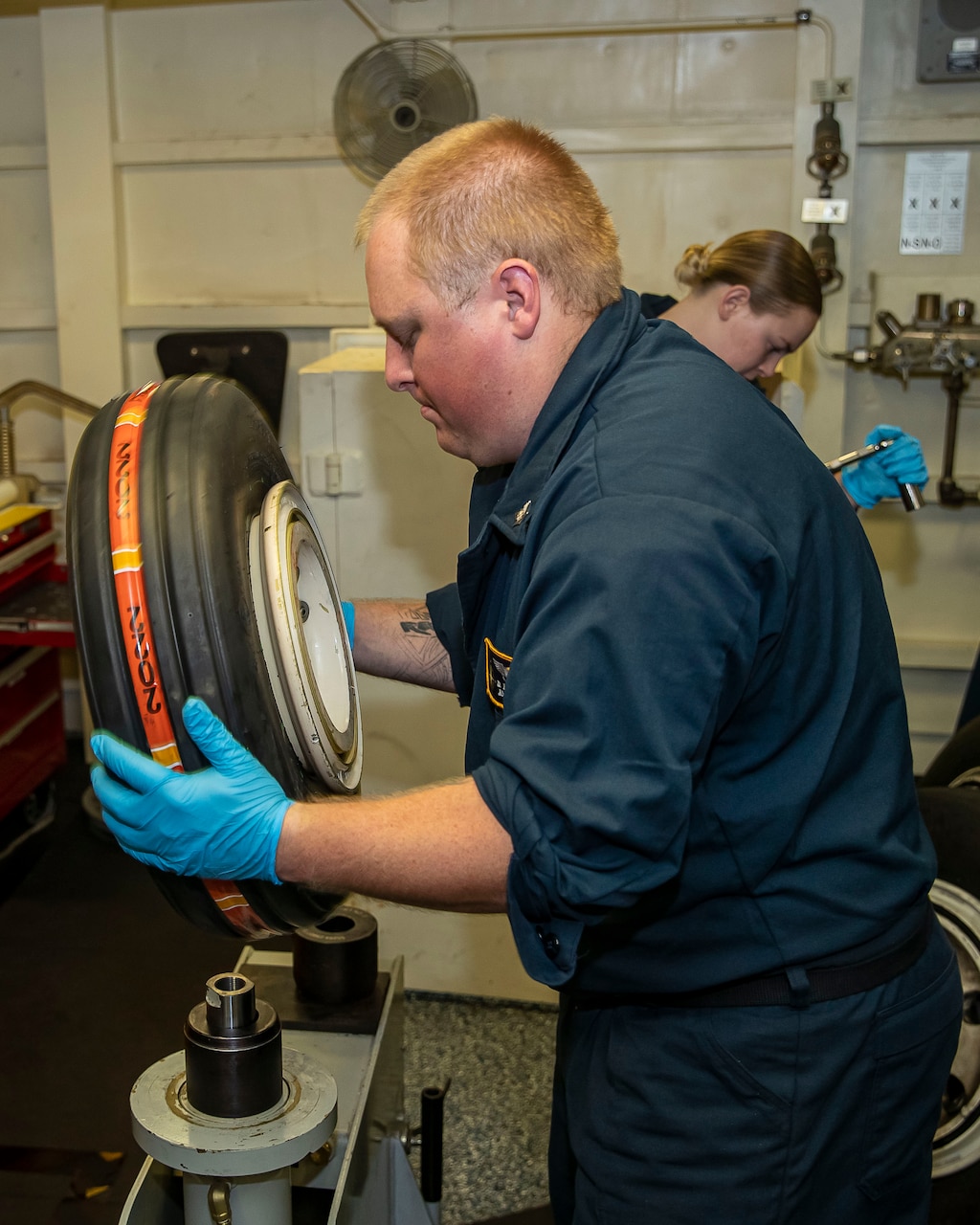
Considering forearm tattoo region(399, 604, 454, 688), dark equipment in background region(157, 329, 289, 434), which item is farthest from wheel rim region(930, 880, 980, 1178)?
dark equipment in background region(157, 329, 289, 434)

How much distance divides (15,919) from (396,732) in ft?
3.49

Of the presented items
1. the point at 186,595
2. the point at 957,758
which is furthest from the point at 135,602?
the point at 957,758

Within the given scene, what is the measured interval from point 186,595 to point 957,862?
139cm

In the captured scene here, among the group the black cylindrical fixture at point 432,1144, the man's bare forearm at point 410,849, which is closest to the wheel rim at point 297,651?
the man's bare forearm at point 410,849

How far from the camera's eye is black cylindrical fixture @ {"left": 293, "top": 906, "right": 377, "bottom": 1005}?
1.49 m

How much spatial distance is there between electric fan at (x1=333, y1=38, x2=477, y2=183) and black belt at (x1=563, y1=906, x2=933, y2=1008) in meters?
2.59

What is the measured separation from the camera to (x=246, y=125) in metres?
3.35

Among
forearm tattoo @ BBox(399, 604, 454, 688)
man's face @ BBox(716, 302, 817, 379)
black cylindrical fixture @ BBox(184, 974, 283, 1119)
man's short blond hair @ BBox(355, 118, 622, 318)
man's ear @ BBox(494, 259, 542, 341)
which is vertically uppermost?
man's short blond hair @ BBox(355, 118, 622, 318)

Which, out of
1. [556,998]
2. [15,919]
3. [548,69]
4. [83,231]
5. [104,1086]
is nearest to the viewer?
[104,1086]

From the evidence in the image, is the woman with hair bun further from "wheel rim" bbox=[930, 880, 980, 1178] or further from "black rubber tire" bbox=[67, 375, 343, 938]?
"black rubber tire" bbox=[67, 375, 343, 938]

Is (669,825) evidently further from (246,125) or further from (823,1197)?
(246,125)

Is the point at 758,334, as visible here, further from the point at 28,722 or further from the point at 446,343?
the point at 28,722

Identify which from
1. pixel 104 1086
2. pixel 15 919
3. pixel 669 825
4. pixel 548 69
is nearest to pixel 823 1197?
pixel 669 825

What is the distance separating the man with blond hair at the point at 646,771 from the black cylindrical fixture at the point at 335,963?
1.29 ft
